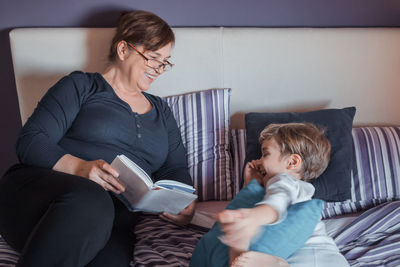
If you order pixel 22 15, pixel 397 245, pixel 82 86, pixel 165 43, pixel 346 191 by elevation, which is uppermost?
pixel 22 15

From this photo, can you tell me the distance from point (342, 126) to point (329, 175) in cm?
26

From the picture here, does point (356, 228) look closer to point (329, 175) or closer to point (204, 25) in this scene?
point (329, 175)

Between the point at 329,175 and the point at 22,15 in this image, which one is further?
the point at 22,15

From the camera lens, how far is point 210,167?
1.93 metres

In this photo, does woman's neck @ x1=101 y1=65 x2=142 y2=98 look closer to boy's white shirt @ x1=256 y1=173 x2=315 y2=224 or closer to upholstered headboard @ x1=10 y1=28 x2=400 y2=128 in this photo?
upholstered headboard @ x1=10 y1=28 x2=400 y2=128

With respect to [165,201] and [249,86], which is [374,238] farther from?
[249,86]

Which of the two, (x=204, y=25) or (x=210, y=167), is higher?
(x=204, y=25)

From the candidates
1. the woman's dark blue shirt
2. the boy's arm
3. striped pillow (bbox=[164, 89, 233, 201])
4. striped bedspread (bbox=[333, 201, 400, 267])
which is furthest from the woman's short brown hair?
striped bedspread (bbox=[333, 201, 400, 267])

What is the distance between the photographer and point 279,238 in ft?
4.01

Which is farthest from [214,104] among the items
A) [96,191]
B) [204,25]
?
[96,191]

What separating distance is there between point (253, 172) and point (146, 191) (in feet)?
1.43

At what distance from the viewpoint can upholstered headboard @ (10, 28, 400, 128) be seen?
2.02 m

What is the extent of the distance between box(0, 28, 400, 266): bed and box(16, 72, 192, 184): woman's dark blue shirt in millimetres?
225

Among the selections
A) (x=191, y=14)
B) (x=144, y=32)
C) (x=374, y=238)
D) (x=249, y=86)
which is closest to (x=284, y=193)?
(x=374, y=238)
